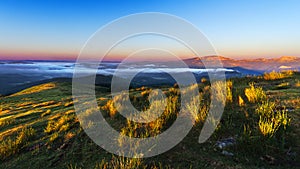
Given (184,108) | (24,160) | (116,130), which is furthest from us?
→ (184,108)

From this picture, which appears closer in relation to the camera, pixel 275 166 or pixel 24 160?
pixel 275 166

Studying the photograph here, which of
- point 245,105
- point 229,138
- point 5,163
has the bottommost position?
point 5,163

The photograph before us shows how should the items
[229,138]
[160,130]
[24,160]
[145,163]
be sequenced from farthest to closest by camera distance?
[160,130]
[24,160]
[229,138]
[145,163]

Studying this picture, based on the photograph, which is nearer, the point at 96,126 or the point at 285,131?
the point at 285,131

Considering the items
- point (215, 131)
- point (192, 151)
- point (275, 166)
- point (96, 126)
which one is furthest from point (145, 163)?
point (96, 126)

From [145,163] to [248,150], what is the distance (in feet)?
8.62

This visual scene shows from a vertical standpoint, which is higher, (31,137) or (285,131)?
(285,131)

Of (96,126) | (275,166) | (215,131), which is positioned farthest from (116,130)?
(275,166)

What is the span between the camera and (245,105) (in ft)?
25.4

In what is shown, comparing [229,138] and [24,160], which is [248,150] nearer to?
[229,138]

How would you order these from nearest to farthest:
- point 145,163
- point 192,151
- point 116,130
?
point 145,163 < point 192,151 < point 116,130

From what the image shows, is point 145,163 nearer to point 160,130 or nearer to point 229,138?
point 160,130

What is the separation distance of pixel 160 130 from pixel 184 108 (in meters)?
2.19

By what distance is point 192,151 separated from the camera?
5.04m
